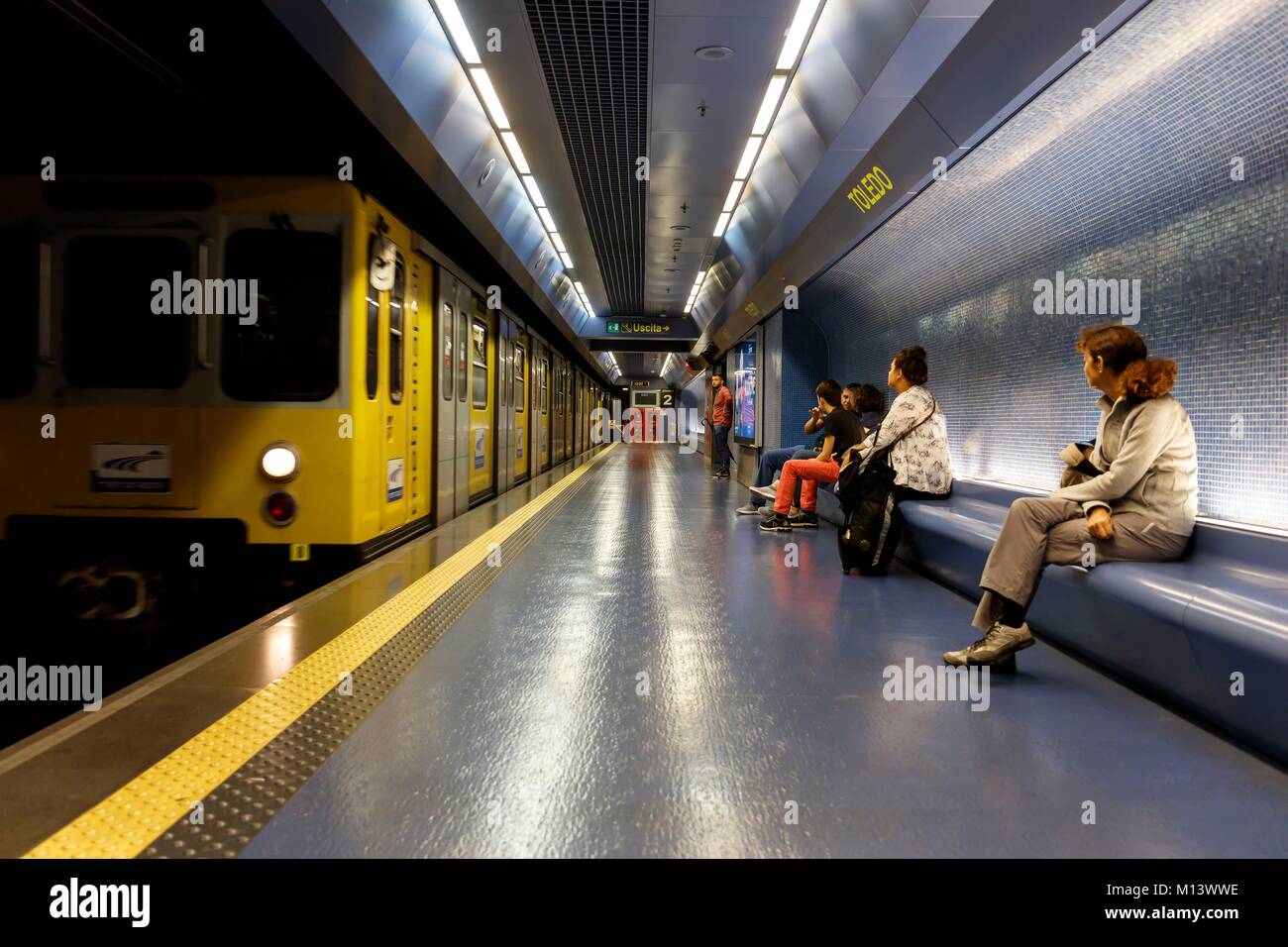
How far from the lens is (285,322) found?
466 cm

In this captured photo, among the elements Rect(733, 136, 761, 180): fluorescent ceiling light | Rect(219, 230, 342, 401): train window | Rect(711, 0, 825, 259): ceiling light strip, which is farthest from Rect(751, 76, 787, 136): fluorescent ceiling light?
Rect(219, 230, 342, 401): train window

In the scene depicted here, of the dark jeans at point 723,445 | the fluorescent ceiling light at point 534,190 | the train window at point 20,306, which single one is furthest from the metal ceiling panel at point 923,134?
the train window at point 20,306

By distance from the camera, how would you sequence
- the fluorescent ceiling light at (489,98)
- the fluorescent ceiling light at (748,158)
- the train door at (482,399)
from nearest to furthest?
1. the fluorescent ceiling light at (489,98)
2. the fluorescent ceiling light at (748,158)
3. the train door at (482,399)

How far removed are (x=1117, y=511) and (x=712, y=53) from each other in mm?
4270

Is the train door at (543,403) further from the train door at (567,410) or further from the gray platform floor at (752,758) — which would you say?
the gray platform floor at (752,758)

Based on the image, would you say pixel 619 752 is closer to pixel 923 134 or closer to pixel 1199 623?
pixel 1199 623

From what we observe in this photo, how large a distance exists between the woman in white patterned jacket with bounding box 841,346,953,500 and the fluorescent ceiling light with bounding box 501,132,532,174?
4.42 m

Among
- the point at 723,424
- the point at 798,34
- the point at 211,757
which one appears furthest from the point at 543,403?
the point at 211,757

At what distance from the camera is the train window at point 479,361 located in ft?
27.9

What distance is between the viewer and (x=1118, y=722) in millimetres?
2682

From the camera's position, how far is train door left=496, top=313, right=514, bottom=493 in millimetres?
10055

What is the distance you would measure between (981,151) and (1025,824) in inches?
159
